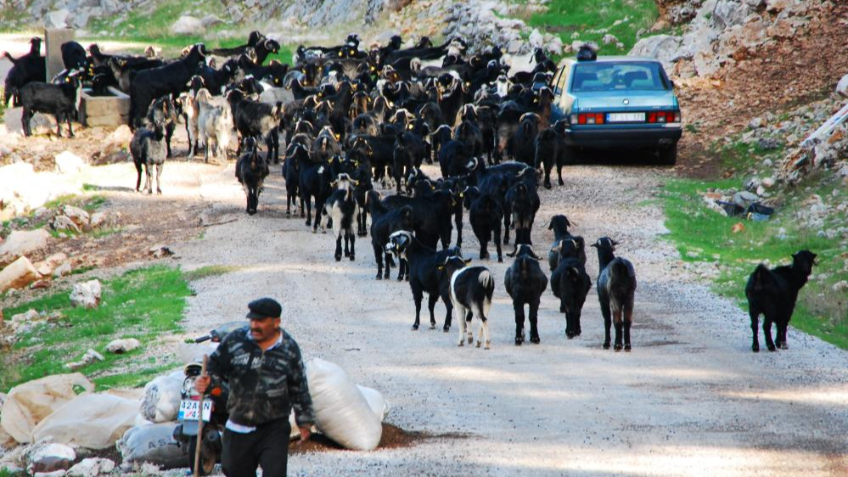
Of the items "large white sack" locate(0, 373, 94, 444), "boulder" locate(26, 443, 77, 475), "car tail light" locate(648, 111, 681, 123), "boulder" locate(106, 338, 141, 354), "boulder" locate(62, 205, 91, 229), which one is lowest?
Result: "boulder" locate(62, 205, 91, 229)

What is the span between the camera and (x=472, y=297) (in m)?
11.8

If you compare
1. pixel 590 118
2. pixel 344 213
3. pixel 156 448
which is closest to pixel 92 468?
pixel 156 448

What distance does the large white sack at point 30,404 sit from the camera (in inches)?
394

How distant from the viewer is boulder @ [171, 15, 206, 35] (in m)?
56.6

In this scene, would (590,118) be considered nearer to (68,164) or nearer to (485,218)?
(485,218)

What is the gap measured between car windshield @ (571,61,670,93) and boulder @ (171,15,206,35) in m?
36.4

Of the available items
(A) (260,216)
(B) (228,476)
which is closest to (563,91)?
(A) (260,216)

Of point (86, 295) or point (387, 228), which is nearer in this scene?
point (387, 228)

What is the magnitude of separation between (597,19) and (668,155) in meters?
17.8

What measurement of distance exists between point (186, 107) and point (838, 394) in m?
19.3

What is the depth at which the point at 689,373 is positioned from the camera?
423 inches

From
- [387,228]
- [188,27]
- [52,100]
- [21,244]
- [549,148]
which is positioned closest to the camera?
[387,228]

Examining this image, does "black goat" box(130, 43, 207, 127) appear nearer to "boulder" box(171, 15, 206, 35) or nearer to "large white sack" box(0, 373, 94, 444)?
"large white sack" box(0, 373, 94, 444)

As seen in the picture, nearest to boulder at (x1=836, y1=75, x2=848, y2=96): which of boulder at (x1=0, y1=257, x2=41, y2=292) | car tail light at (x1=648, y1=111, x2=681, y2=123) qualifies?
car tail light at (x1=648, y1=111, x2=681, y2=123)
